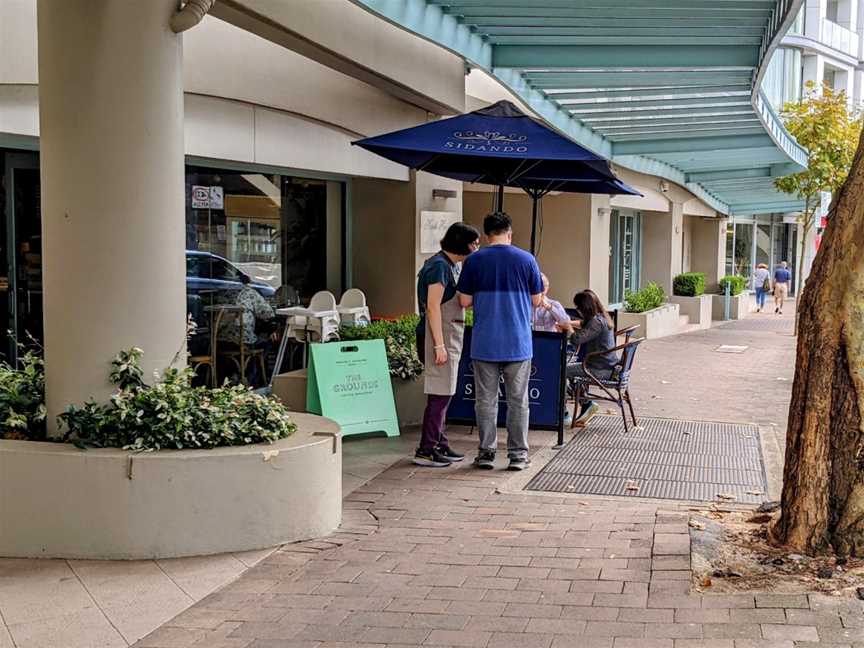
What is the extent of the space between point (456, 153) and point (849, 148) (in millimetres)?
16118

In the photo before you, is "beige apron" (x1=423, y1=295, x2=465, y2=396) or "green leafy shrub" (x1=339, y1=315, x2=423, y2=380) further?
"green leafy shrub" (x1=339, y1=315, x2=423, y2=380)

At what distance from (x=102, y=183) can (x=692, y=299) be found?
20928 mm

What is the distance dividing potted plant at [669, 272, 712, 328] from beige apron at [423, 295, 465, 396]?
17937mm

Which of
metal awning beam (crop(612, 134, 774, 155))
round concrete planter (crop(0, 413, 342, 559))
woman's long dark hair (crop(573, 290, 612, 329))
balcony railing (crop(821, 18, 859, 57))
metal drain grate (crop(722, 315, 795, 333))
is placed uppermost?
balcony railing (crop(821, 18, 859, 57))

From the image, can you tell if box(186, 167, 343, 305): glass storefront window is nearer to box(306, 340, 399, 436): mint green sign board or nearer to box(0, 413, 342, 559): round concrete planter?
box(306, 340, 399, 436): mint green sign board

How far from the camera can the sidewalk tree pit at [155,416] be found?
560 centimetres

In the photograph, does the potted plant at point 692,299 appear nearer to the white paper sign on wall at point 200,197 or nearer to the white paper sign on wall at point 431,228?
the white paper sign on wall at point 431,228

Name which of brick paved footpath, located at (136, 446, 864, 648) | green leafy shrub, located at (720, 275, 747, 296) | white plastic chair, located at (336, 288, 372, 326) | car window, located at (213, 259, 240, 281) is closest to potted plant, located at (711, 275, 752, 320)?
green leafy shrub, located at (720, 275, 747, 296)

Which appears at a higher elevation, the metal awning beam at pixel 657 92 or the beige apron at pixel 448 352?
the metal awning beam at pixel 657 92

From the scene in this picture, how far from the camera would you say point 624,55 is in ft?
34.5

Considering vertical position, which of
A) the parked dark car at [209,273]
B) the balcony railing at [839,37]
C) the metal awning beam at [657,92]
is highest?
the balcony railing at [839,37]

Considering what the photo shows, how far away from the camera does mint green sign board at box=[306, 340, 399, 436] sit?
841cm

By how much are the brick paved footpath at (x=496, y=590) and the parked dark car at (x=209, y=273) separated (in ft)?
12.7

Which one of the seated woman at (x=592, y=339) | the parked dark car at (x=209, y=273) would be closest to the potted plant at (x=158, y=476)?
the seated woman at (x=592, y=339)
